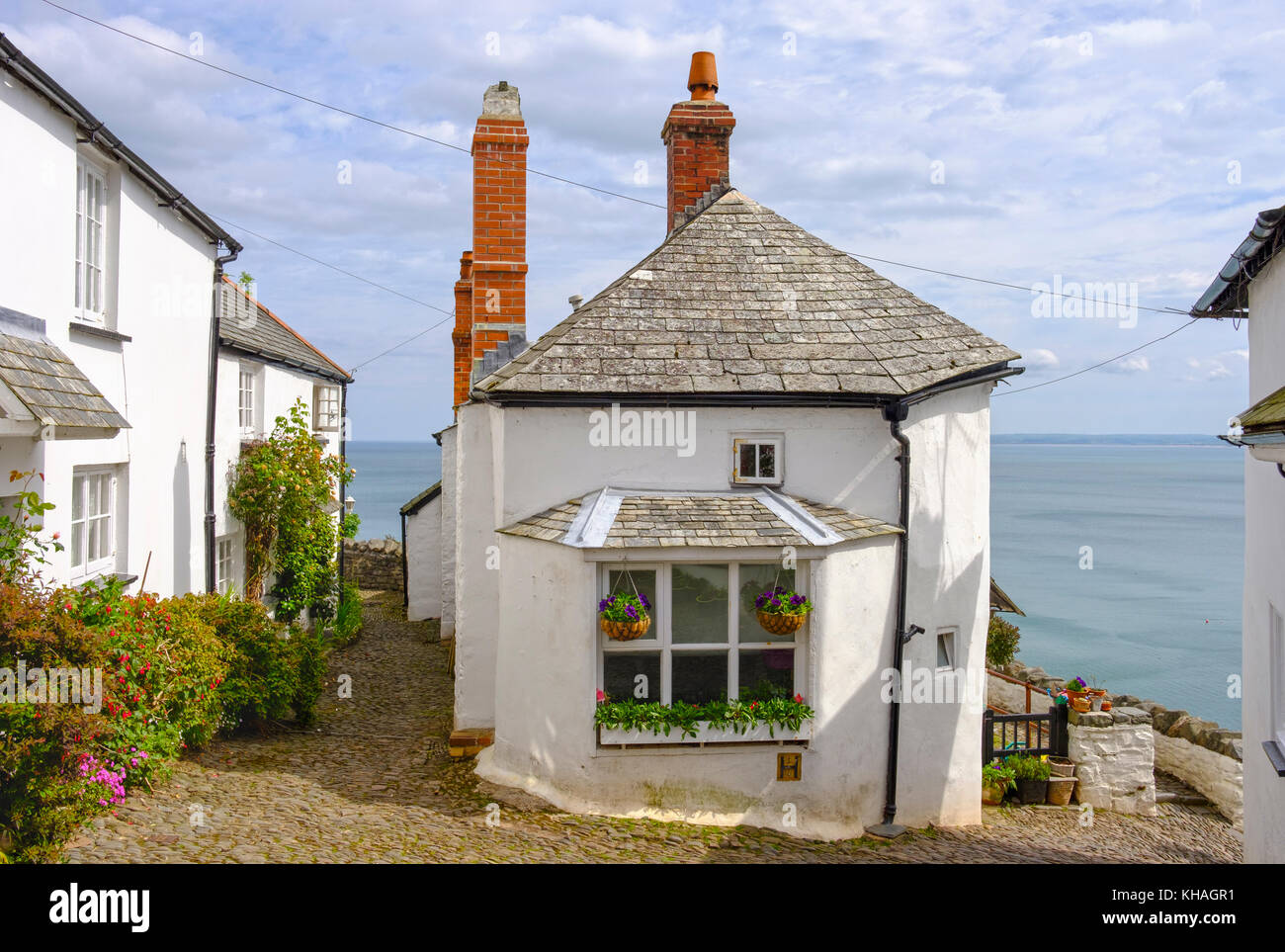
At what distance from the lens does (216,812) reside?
28.1ft

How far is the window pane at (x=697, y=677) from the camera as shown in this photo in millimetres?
9875

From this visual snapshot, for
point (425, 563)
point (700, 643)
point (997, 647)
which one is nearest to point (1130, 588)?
point (997, 647)

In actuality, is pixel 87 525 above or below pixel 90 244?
below

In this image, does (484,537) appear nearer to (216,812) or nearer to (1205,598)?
(216,812)

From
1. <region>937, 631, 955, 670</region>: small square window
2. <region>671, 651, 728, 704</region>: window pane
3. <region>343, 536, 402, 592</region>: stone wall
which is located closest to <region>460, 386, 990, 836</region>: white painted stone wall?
<region>937, 631, 955, 670</region>: small square window

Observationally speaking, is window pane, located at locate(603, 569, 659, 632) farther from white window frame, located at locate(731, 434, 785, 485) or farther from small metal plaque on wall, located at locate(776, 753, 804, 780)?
small metal plaque on wall, located at locate(776, 753, 804, 780)

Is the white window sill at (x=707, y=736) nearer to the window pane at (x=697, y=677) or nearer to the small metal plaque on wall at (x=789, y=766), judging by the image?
the small metal plaque on wall at (x=789, y=766)

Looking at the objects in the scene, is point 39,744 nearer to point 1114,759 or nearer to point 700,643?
point 700,643

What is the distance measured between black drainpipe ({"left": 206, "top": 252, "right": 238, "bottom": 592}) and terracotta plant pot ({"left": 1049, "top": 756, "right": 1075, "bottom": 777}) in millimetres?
12381

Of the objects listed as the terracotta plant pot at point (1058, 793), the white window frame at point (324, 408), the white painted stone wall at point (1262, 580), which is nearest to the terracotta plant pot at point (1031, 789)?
the terracotta plant pot at point (1058, 793)

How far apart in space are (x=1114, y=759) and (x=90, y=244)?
14519 mm

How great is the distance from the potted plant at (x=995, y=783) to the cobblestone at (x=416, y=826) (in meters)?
0.14

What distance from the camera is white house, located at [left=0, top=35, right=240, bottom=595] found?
8.23 meters

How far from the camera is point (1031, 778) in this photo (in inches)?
496
